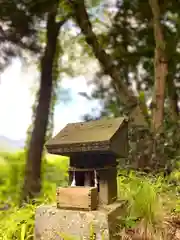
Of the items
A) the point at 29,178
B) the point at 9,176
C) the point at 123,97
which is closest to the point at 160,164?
the point at 123,97

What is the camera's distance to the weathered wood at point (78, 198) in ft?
5.70

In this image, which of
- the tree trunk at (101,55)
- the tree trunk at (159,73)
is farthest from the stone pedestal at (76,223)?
the tree trunk at (101,55)

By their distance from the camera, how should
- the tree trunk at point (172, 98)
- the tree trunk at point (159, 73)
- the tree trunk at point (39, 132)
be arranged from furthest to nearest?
the tree trunk at point (172, 98) < the tree trunk at point (159, 73) < the tree trunk at point (39, 132)

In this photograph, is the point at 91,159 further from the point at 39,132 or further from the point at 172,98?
the point at 172,98

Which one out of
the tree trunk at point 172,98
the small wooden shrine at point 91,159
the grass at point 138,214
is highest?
the tree trunk at point 172,98

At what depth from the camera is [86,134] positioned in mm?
1914

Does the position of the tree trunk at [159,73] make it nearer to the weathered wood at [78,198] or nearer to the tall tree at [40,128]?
the tall tree at [40,128]

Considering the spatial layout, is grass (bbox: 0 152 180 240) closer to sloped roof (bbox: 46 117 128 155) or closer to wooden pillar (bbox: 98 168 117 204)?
wooden pillar (bbox: 98 168 117 204)

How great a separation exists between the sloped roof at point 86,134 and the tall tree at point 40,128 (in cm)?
175

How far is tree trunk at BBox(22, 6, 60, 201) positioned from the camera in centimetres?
371

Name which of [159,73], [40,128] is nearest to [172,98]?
[159,73]

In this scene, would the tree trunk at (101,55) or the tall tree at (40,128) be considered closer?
the tall tree at (40,128)

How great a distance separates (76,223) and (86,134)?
0.58 meters

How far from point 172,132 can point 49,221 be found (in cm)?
268
